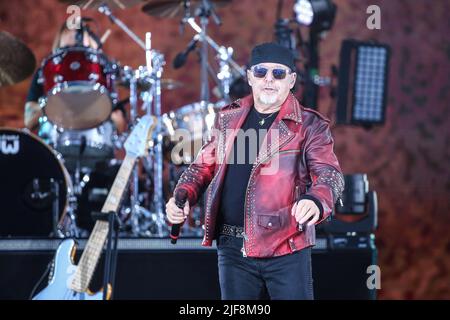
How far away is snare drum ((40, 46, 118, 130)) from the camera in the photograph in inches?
270

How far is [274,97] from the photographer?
382 centimetres

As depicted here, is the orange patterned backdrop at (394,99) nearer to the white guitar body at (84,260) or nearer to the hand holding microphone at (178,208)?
the white guitar body at (84,260)

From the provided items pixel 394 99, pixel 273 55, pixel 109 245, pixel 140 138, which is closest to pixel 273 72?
pixel 273 55

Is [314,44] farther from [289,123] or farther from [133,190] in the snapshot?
[289,123]

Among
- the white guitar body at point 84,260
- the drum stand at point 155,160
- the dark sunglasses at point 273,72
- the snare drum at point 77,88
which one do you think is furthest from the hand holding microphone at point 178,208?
the snare drum at point 77,88

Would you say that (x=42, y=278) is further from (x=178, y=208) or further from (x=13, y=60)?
(x=13, y=60)

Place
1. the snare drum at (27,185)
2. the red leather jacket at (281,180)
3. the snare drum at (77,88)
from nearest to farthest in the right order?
the red leather jacket at (281,180) < the snare drum at (27,185) < the snare drum at (77,88)

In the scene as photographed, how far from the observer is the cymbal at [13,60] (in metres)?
7.07

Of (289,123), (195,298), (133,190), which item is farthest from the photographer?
(133,190)

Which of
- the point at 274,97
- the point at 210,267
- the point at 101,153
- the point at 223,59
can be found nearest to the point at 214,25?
the point at 223,59

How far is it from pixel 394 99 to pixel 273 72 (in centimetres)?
540

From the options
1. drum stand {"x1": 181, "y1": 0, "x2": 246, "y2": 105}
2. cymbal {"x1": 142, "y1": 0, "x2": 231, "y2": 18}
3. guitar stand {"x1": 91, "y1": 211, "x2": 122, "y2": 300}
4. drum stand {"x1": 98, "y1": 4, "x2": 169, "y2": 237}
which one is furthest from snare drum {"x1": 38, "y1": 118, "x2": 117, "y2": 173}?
guitar stand {"x1": 91, "y1": 211, "x2": 122, "y2": 300}

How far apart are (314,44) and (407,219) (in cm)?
244

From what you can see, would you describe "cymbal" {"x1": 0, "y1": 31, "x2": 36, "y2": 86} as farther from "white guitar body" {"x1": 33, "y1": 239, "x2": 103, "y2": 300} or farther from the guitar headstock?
"white guitar body" {"x1": 33, "y1": 239, "x2": 103, "y2": 300}
